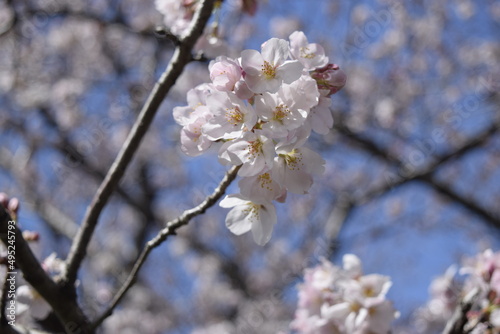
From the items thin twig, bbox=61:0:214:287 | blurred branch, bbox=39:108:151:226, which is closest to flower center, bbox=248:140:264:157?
thin twig, bbox=61:0:214:287

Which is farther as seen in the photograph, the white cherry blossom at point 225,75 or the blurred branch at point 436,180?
the blurred branch at point 436,180

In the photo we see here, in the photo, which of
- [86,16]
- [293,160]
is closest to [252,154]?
[293,160]

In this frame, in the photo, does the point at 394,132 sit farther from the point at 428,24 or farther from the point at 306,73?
the point at 306,73

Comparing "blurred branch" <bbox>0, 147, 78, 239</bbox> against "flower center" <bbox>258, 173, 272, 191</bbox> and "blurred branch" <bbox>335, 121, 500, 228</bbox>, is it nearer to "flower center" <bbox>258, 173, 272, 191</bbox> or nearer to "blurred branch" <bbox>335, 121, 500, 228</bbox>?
"blurred branch" <bbox>335, 121, 500, 228</bbox>

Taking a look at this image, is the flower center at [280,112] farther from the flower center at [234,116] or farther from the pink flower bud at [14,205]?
the pink flower bud at [14,205]

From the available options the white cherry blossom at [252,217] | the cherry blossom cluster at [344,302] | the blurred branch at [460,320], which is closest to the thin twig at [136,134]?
the white cherry blossom at [252,217]

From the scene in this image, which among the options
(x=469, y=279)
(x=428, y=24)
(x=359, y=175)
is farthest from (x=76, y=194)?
(x=469, y=279)
